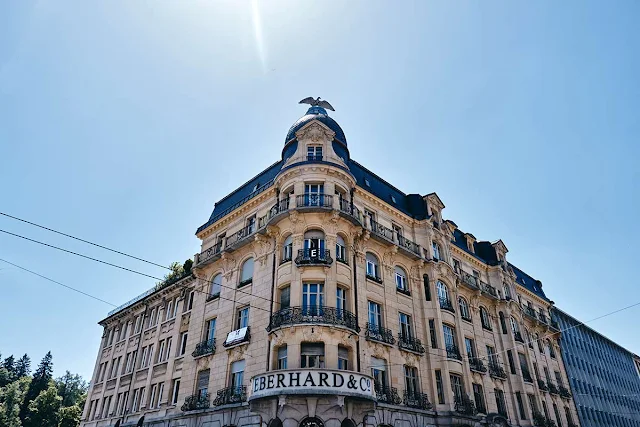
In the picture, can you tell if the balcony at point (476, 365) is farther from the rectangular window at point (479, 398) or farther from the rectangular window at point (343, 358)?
the rectangular window at point (343, 358)

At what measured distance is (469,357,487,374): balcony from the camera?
95.0 ft

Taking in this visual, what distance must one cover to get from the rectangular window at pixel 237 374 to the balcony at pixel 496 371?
2000 centimetres

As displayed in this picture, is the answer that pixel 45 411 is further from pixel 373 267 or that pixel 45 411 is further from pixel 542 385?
pixel 542 385

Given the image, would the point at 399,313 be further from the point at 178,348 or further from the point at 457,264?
the point at 178,348

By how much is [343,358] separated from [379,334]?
3.69 m

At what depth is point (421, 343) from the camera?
26.6 m

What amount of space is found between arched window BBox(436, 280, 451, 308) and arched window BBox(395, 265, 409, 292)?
2.75 meters

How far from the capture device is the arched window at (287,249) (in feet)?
80.0

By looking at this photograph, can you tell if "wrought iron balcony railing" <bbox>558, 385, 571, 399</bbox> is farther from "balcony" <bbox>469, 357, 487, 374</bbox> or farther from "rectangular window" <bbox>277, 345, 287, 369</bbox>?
"rectangular window" <bbox>277, 345, 287, 369</bbox>

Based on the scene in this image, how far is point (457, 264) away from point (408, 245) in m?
8.11

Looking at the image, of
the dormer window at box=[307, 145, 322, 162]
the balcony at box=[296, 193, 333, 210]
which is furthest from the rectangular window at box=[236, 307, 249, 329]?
the dormer window at box=[307, 145, 322, 162]

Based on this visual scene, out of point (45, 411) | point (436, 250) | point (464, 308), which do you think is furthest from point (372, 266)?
point (45, 411)

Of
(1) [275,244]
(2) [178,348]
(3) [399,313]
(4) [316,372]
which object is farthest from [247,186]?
(4) [316,372]

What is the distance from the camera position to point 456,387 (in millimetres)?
26734
